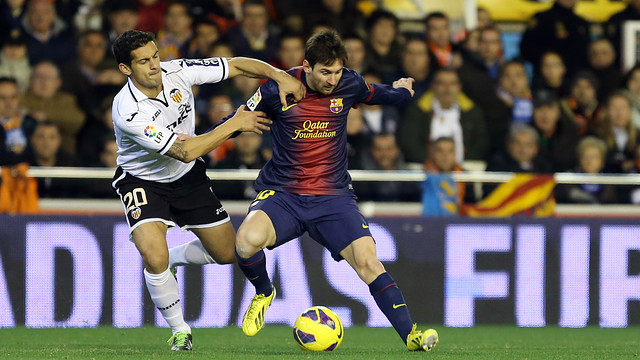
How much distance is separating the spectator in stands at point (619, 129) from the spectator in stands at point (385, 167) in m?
2.37

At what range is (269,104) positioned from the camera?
7.08 metres

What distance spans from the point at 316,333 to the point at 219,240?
43.6 inches

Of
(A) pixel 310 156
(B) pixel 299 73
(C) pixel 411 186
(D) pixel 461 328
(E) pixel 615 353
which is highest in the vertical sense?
(B) pixel 299 73

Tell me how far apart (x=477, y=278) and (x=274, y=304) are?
77.0 inches

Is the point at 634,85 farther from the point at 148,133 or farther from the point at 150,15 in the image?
the point at 148,133

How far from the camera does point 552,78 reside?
40.3ft

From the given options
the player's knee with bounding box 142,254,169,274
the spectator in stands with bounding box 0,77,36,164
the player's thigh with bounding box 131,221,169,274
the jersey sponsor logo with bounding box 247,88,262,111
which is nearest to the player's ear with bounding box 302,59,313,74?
the jersey sponsor logo with bounding box 247,88,262,111

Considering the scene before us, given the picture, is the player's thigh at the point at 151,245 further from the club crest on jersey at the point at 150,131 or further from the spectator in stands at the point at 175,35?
the spectator in stands at the point at 175,35

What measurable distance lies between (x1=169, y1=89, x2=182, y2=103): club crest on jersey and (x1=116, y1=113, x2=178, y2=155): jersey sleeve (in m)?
0.33

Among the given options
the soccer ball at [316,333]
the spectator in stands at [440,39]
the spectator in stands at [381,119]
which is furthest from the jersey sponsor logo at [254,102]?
the spectator in stands at [440,39]

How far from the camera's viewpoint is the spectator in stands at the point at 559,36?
41.6 ft

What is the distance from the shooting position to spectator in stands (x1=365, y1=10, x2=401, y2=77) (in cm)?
1187

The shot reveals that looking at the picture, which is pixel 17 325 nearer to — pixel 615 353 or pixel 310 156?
pixel 310 156

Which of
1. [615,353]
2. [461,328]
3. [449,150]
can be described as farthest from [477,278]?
[615,353]
